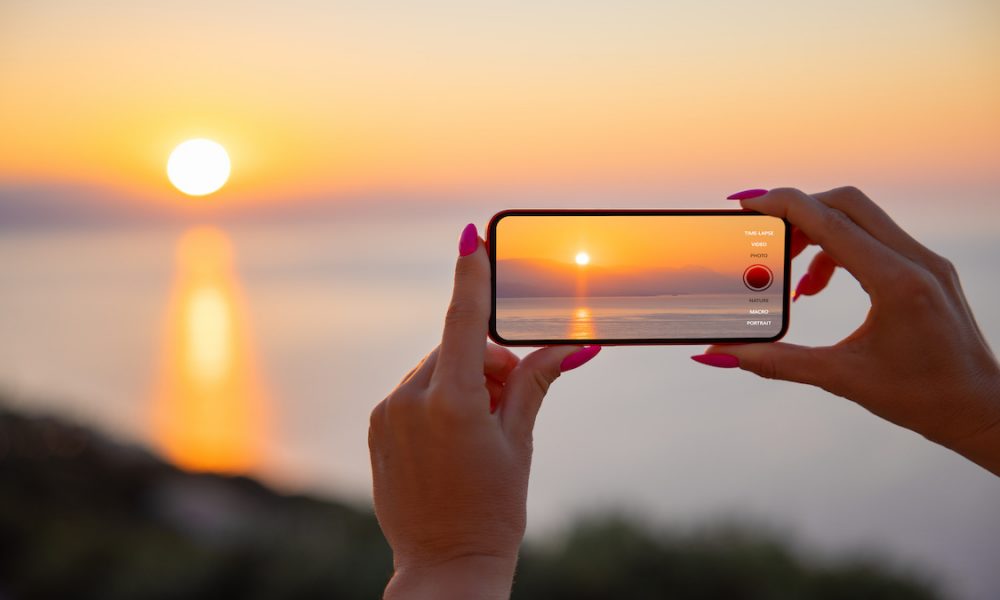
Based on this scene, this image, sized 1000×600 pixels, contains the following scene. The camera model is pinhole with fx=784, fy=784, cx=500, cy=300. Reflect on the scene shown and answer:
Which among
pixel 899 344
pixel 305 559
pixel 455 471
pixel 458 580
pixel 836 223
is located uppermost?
pixel 836 223

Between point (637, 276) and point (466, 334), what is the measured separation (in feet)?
1.91

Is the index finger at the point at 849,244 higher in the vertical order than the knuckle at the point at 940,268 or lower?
higher

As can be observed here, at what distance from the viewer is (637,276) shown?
1.82 m

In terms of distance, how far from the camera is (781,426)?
970cm

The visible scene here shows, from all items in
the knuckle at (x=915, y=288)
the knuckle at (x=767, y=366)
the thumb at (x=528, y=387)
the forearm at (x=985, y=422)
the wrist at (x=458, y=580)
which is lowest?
the wrist at (x=458, y=580)

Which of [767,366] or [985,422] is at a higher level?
[767,366]

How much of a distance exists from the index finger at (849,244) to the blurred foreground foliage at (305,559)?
A: 4.55 m

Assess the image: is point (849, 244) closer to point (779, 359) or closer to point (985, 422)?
point (779, 359)

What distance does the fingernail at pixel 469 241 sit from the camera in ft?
5.24

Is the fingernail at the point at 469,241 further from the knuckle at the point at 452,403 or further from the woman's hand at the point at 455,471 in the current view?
the knuckle at the point at 452,403

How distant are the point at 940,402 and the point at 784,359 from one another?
35 centimetres

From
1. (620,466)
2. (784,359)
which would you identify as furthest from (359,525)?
(784,359)

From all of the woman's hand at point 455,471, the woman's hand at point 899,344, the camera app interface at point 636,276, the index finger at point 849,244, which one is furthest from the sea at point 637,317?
the woman's hand at point 455,471

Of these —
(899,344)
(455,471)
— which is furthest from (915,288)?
(455,471)
